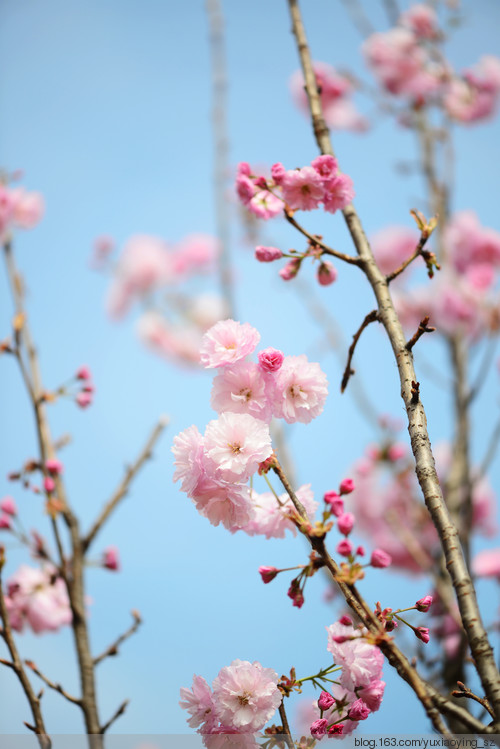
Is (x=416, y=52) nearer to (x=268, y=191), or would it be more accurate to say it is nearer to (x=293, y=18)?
(x=293, y=18)

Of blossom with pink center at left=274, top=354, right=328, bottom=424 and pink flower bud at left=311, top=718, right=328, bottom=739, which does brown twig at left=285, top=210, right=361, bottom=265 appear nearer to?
blossom with pink center at left=274, top=354, right=328, bottom=424

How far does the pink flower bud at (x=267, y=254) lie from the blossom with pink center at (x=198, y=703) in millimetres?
714

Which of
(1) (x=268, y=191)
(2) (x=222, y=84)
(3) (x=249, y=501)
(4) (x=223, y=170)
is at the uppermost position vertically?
(2) (x=222, y=84)

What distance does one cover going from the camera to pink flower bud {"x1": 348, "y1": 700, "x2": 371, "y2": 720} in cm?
81

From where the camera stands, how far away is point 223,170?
233 cm

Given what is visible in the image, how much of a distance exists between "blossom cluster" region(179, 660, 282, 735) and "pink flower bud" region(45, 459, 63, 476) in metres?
0.95

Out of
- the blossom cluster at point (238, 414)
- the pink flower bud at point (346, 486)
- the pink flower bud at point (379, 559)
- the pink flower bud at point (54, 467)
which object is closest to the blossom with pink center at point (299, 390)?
the blossom cluster at point (238, 414)

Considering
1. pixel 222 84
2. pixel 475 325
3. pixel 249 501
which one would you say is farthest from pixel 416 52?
pixel 249 501

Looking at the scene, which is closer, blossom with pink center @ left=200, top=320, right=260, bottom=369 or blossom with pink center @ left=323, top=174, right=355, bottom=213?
blossom with pink center @ left=200, top=320, right=260, bottom=369

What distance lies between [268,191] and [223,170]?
4.18 feet

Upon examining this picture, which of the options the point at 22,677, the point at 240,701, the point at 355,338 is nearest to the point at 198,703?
the point at 240,701

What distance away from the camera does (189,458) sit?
2.69 feet

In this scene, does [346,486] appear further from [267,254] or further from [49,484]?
[49,484]

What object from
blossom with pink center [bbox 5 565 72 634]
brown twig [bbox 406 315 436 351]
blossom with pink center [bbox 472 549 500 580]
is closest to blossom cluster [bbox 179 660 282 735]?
brown twig [bbox 406 315 436 351]
